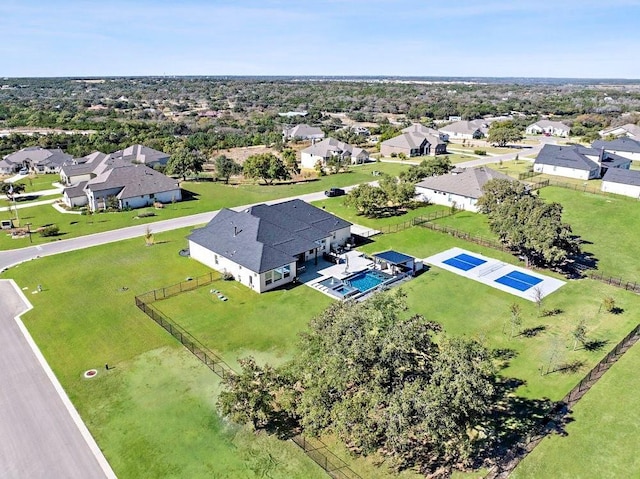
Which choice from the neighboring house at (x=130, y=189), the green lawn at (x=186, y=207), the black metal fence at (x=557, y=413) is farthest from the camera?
the neighboring house at (x=130, y=189)

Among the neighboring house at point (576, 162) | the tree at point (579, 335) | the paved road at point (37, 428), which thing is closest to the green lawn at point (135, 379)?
the paved road at point (37, 428)

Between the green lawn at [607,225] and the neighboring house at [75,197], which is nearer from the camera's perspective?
the green lawn at [607,225]

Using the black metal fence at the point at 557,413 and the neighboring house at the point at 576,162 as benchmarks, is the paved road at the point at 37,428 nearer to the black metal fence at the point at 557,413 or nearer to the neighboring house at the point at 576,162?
the black metal fence at the point at 557,413

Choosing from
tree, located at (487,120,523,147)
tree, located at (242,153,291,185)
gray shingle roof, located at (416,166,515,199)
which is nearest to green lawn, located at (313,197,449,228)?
gray shingle roof, located at (416,166,515,199)

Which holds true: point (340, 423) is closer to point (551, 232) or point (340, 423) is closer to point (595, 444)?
point (595, 444)

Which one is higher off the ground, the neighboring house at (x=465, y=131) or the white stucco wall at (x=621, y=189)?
the neighboring house at (x=465, y=131)

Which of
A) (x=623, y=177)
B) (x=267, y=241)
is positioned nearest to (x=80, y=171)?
(x=267, y=241)

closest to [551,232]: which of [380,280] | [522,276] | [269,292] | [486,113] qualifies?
[522,276]
